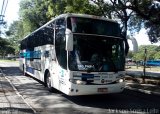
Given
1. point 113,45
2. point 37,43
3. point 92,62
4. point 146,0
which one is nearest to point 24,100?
point 92,62

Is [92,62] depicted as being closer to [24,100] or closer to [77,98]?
[77,98]

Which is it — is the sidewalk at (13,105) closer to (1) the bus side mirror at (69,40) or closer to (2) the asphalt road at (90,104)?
(2) the asphalt road at (90,104)

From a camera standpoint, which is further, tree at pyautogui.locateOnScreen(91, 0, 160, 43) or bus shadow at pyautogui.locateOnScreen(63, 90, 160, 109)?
tree at pyautogui.locateOnScreen(91, 0, 160, 43)

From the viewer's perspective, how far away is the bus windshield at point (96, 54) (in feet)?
38.7

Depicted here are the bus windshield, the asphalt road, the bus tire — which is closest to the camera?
the asphalt road

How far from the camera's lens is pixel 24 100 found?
12.7 metres

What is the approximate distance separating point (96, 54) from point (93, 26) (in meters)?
1.25

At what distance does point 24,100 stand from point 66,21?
12.4ft

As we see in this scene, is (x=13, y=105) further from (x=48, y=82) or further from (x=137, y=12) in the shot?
(x=137, y=12)

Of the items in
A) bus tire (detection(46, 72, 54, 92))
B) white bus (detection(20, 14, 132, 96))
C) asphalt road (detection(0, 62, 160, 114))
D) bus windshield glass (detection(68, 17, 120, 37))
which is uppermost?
bus windshield glass (detection(68, 17, 120, 37))

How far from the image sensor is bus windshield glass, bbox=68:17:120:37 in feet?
39.9

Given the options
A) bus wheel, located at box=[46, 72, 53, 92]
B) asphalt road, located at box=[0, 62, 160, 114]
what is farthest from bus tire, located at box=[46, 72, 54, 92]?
asphalt road, located at box=[0, 62, 160, 114]

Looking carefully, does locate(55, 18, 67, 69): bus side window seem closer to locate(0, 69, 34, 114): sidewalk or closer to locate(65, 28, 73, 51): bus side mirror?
locate(65, 28, 73, 51): bus side mirror

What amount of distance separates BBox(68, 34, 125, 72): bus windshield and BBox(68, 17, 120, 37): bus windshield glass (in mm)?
232
